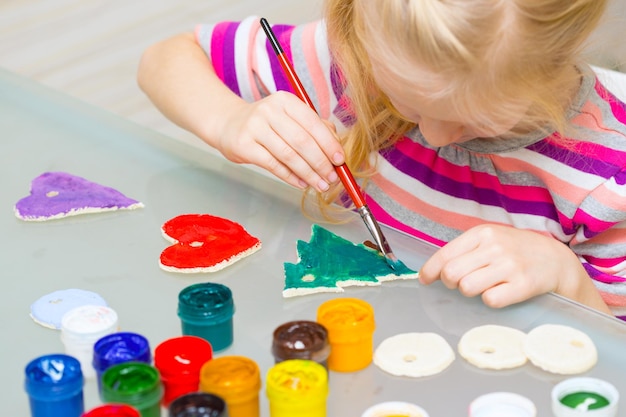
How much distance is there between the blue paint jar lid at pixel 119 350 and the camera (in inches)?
22.9

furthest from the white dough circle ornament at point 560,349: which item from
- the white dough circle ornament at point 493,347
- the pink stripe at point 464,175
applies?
the pink stripe at point 464,175

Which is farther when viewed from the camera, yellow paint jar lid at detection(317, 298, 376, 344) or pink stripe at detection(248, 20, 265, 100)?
pink stripe at detection(248, 20, 265, 100)

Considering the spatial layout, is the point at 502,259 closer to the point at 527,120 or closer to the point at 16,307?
the point at 527,120

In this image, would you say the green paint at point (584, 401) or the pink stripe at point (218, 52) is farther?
the pink stripe at point (218, 52)

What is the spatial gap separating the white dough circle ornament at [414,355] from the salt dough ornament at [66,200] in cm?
33

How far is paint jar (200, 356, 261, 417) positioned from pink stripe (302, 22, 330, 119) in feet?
1.85

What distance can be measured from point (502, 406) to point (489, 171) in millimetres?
444

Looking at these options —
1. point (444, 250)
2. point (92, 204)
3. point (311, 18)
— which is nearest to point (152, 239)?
point (92, 204)

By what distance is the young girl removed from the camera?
711mm

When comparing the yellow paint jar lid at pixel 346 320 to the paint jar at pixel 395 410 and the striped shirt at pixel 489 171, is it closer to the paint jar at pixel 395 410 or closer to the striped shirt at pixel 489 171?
the paint jar at pixel 395 410

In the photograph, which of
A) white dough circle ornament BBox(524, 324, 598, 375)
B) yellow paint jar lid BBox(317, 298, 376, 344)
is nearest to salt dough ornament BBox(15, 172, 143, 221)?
yellow paint jar lid BBox(317, 298, 376, 344)

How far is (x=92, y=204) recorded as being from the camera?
2.81 ft

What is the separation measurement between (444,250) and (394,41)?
18 centimetres

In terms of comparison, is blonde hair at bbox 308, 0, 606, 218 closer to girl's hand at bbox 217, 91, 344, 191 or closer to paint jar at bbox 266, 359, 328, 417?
girl's hand at bbox 217, 91, 344, 191
